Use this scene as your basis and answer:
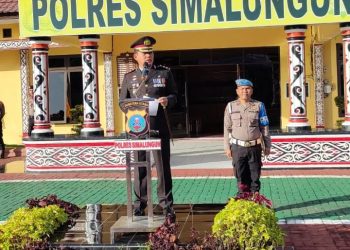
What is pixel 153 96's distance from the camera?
6516 millimetres

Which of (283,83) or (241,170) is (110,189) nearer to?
(241,170)

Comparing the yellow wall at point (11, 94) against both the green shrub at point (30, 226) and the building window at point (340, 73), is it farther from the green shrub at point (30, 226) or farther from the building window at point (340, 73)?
the green shrub at point (30, 226)

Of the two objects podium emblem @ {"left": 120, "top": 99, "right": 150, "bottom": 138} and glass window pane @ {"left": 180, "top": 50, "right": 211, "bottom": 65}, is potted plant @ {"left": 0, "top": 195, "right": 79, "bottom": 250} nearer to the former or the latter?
podium emblem @ {"left": 120, "top": 99, "right": 150, "bottom": 138}

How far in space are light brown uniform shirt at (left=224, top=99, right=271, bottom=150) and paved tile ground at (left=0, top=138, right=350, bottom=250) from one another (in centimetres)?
113

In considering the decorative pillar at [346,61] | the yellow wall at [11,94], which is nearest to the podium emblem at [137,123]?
the decorative pillar at [346,61]

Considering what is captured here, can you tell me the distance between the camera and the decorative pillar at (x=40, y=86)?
41.0 ft

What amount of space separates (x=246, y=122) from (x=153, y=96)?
1.47 m

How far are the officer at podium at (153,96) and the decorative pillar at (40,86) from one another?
248 inches

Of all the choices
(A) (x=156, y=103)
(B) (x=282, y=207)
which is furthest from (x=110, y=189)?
(A) (x=156, y=103)

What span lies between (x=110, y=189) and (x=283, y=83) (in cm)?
823

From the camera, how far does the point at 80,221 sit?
21.2 feet

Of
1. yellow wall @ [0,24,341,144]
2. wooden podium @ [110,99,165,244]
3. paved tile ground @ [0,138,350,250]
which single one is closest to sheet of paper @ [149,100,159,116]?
wooden podium @ [110,99,165,244]

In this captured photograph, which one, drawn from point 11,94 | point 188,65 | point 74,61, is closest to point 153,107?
point 188,65

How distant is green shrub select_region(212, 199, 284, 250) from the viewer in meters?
4.73
